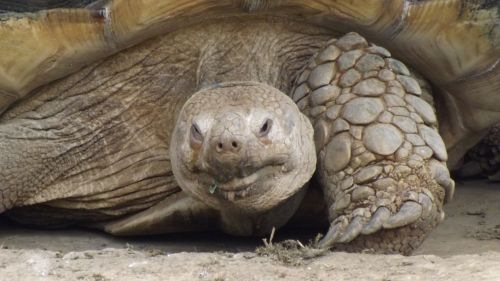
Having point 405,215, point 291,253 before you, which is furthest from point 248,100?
point 405,215

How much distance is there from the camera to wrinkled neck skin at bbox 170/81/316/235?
11.5ft

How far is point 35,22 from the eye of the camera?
14.5ft

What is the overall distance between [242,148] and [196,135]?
0.73ft

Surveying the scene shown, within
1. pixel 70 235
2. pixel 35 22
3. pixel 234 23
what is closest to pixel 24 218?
pixel 70 235

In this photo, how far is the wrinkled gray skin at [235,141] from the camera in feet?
12.2

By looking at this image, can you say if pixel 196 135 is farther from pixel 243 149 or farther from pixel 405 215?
pixel 405 215

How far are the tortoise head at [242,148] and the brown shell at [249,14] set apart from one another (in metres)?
0.64

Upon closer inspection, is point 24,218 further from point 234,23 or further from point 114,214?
point 234,23

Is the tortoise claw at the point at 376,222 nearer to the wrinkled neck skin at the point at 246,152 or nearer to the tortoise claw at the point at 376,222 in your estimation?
the tortoise claw at the point at 376,222

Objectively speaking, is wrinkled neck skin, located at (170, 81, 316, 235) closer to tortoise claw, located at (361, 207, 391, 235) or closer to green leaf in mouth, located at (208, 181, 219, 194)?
green leaf in mouth, located at (208, 181, 219, 194)

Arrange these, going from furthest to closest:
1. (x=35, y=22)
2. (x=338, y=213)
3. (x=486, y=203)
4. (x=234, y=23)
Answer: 1. (x=486, y=203)
2. (x=234, y=23)
3. (x=35, y=22)
4. (x=338, y=213)

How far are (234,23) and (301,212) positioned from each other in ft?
2.93

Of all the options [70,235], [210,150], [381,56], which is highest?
[381,56]

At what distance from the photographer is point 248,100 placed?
376cm
